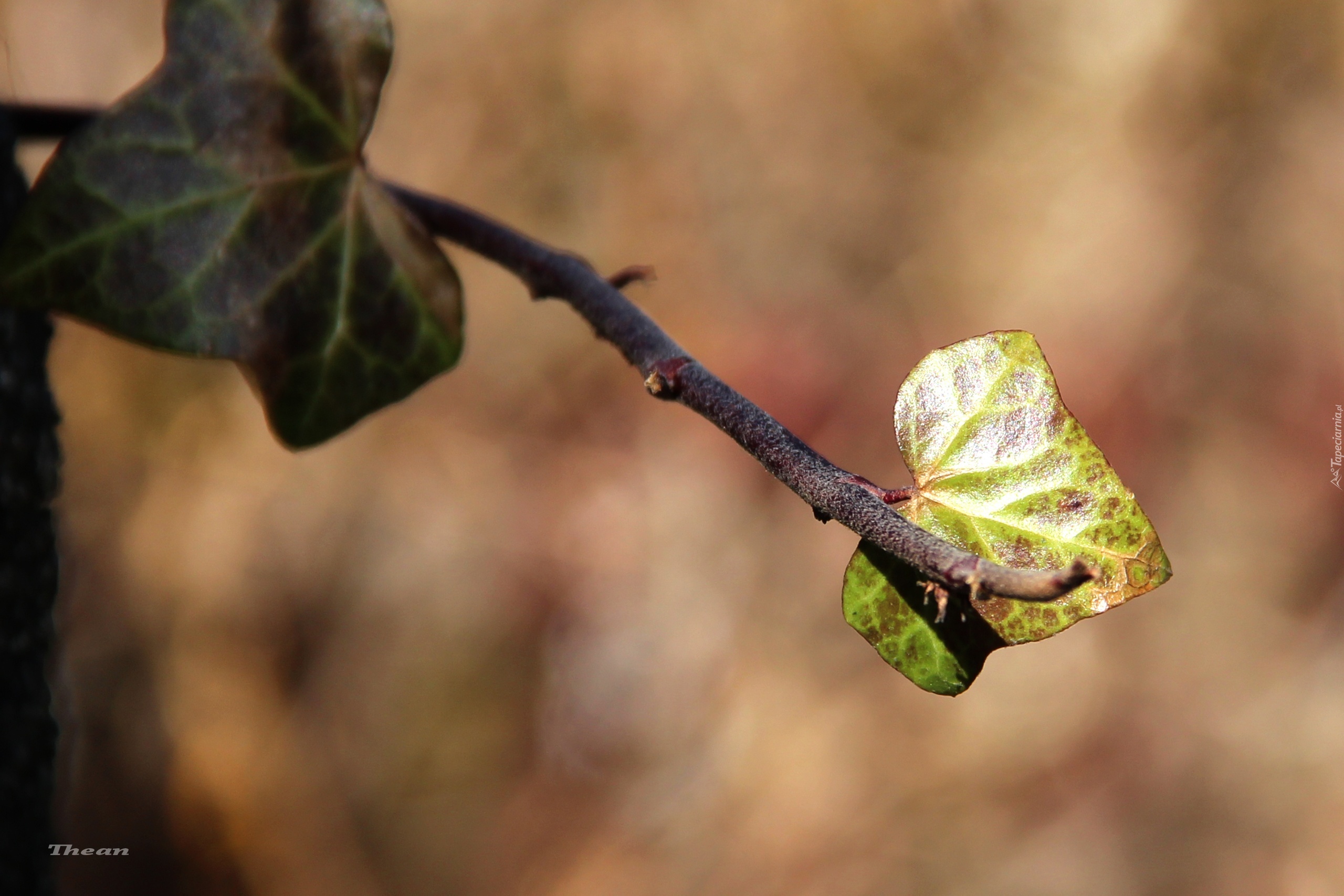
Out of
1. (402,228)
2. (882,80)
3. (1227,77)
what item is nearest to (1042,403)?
(402,228)

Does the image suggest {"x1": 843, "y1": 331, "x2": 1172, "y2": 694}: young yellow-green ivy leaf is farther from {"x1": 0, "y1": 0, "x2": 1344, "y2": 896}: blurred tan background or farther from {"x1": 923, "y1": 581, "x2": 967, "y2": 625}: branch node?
{"x1": 0, "y1": 0, "x2": 1344, "y2": 896}: blurred tan background

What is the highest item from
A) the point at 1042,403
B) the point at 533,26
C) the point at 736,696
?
the point at 1042,403

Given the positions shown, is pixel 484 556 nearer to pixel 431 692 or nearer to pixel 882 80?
pixel 431 692

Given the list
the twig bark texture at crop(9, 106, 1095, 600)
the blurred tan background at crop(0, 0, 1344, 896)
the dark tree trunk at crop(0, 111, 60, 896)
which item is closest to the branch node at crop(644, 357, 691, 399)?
the twig bark texture at crop(9, 106, 1095, 600)

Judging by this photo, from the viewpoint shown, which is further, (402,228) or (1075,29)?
(1075,29)

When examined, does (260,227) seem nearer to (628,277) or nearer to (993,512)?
(628,277)

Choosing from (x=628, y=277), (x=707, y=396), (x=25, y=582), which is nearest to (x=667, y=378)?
(x=707, y=396)
